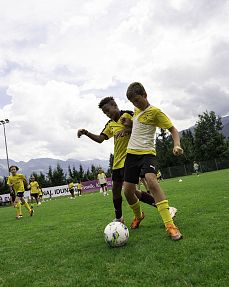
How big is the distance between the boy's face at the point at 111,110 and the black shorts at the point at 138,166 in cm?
109

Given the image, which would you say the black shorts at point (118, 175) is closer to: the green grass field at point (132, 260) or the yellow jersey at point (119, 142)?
the yellow jersey at point (119, 142)

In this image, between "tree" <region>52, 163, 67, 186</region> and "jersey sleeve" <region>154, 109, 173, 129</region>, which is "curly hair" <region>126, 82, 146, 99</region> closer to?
"jersey sleeve" <region>154, 109, 173, 129</region>

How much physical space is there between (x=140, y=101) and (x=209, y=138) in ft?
238

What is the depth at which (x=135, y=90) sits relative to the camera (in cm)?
561

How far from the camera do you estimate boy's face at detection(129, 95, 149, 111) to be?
18.5ft

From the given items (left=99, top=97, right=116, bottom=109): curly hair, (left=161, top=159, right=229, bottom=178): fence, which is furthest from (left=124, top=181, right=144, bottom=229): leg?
(left=161, top=159, right=229, bottom=178): fence

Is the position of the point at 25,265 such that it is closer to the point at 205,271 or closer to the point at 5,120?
the point at 205,271

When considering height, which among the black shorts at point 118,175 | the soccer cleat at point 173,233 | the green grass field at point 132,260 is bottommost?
the green grass field at point 132,260

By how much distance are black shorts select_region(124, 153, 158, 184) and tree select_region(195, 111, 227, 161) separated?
7096cm

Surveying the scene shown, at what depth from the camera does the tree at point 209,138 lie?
74.5 meters

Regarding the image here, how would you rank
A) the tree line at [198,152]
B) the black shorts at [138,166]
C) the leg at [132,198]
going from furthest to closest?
the tree line at [198,152] < the leg at [132,198] < the black shorts at [138,166]

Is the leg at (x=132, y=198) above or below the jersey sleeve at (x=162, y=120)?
below

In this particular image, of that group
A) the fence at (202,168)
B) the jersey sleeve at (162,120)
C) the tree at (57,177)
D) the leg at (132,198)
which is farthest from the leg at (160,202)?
the tree at (57,177)

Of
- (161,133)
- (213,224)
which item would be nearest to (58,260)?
(213,224)
